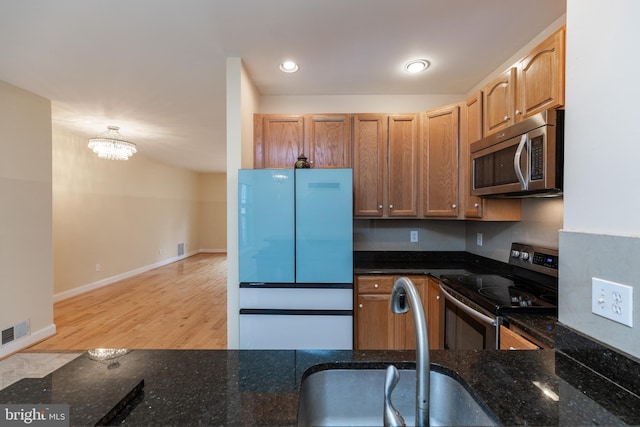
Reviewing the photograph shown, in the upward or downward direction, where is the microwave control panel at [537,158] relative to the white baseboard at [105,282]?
upward

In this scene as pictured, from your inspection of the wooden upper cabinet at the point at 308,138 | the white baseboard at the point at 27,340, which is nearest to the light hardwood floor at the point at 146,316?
the white baseboard at the point at 27,340

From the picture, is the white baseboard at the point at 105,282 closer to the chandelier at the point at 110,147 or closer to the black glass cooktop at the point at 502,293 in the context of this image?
the chandelier at the point at 110,147

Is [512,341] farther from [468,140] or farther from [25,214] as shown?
[25,214]

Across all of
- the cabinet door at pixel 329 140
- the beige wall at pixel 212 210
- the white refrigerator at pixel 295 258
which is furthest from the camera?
the beige wall at pixel 212 210

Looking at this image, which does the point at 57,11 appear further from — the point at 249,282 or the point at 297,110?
the point at 249,282

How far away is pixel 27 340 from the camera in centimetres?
262

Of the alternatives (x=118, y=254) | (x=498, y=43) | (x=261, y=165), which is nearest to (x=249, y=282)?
(x=261, y=165)

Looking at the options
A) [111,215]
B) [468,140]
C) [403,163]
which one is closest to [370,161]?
[403,163]

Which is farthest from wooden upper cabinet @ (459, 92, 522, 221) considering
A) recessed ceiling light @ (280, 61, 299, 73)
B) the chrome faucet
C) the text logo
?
the text logo

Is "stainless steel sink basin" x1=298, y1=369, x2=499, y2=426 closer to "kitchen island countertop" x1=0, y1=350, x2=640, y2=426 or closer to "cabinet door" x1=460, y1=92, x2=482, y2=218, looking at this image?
"kitchen island countertop" x1=0, y1=350, x2=640, y2=426

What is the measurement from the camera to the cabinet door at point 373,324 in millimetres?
2146

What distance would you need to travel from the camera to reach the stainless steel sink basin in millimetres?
789

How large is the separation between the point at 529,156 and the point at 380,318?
151 centimetres

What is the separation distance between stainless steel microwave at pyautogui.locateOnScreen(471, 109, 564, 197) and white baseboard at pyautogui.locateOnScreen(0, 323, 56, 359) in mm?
4311
